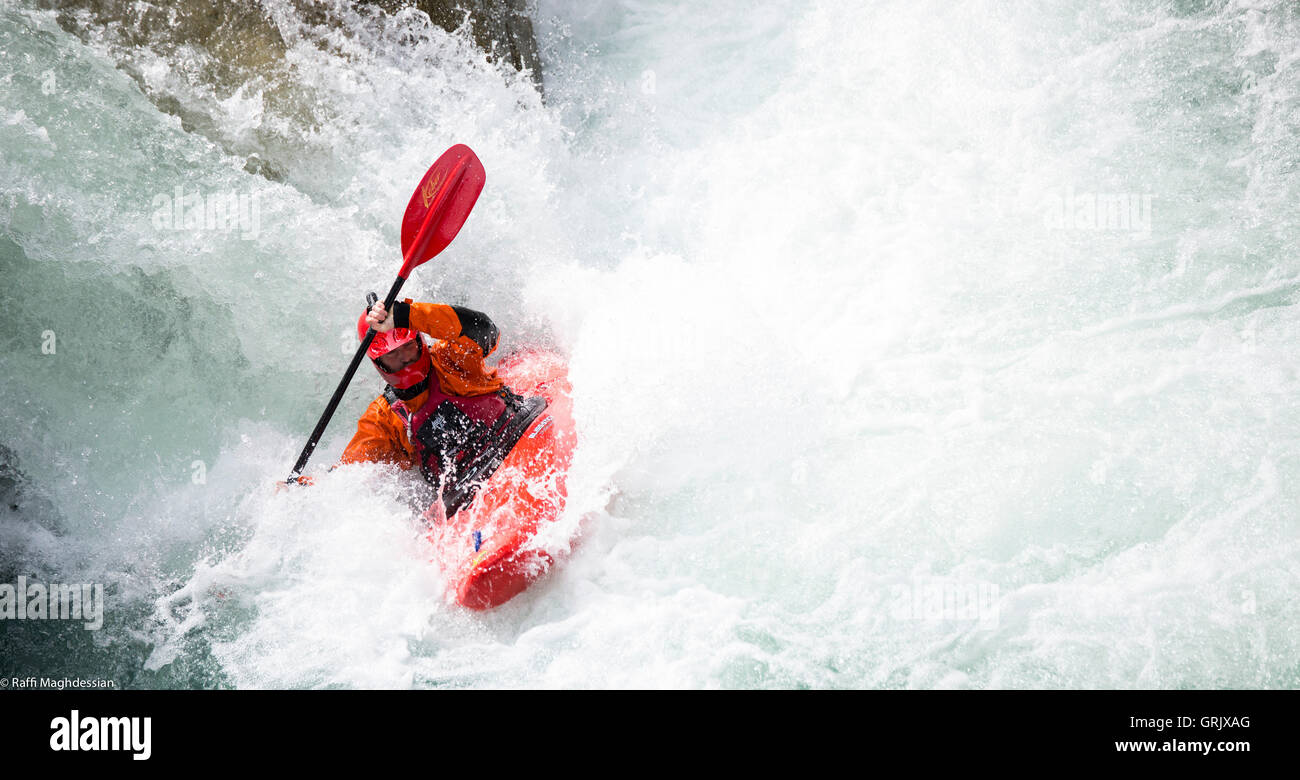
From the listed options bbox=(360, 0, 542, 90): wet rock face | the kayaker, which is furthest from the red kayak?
bbox=(360, 0, 542, 90): wet rock face

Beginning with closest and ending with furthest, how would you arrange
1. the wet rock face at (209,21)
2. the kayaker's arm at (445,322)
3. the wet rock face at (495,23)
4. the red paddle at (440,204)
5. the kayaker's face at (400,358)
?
the kayaker's face at (400,358) → the kayaker's arm at (445,322) → the red paddle at (440,204) → the wet rock face at (209,21) → the wet rock face at (495,23)

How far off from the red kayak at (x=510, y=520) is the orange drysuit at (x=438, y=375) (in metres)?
0.34

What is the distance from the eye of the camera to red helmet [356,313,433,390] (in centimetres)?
361

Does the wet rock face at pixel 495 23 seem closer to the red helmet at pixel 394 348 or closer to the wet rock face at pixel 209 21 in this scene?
the wet rock face at pixel 209 21

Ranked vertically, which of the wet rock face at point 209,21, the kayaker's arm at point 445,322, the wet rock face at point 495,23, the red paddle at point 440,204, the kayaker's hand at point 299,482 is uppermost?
the wet rock face at point 495,23

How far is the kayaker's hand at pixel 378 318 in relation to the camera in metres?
3.59

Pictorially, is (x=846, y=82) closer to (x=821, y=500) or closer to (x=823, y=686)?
(x=821, y=500)

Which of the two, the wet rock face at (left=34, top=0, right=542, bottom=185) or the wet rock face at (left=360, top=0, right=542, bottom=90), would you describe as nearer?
the wet rock face at (left=34, top=0, right=542, bottom=185)

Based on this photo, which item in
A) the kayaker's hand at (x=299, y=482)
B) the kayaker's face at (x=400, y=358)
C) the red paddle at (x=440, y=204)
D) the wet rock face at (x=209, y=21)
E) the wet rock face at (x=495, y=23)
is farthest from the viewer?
the wet rock face at (x=495, y=23)

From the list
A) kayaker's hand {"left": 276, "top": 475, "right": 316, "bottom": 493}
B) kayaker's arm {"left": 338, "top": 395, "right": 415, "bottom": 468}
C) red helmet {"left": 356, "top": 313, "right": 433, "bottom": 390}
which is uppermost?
red helmet {"left": 356, "top": 313, "right": 433, "bottom": 390}

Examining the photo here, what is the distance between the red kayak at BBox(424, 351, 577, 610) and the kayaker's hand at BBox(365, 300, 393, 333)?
0.80 meters

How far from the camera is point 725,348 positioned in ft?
13.8

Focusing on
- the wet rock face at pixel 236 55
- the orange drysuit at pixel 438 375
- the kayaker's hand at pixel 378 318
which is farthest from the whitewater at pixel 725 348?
the kayaker's hand at pixel 378 318

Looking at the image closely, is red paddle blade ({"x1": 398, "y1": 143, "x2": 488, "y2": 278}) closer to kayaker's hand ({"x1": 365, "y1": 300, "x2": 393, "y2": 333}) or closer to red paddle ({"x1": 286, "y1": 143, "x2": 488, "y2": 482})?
Answer: red paddle ({"x1": 286, "y1": 143, "x2": 488, "y2": 482})
